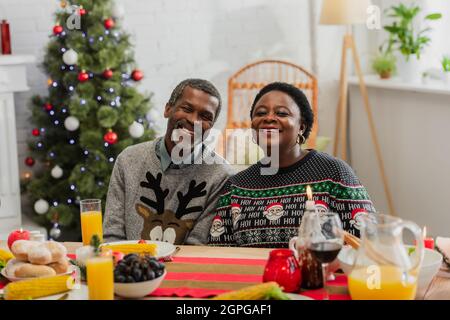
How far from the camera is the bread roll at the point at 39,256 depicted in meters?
1.94

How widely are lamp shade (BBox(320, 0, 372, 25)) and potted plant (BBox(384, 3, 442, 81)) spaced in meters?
0.18

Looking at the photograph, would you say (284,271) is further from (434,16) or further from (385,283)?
(434,16)

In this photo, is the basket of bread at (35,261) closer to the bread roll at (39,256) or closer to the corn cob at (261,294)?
the bread roll at (39,256)

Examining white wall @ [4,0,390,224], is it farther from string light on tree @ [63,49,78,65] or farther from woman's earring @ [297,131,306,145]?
woman's earring @ [297,131,306,145]

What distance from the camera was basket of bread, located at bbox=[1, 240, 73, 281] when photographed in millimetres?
1927

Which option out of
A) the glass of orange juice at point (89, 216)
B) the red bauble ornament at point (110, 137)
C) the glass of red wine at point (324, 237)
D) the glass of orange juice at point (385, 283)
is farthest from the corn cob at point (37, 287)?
the red bauble ornament at point (110, 137)

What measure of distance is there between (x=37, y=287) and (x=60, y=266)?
17 cm

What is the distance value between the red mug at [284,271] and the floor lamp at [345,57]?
2.89 metres

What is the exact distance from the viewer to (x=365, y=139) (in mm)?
4969

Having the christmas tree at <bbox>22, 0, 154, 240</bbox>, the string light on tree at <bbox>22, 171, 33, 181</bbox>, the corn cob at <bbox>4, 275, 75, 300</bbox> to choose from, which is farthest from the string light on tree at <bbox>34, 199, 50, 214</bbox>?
the corn cob at <bbox>4, 275, 75, 300</bbox>

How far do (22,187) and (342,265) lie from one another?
3.08m

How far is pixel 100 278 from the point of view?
5.58 feet

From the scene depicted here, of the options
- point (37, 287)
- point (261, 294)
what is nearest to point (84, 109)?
point (37, 287)

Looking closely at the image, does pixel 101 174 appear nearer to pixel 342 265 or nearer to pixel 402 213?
pixel 402 213
